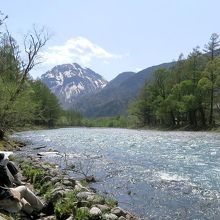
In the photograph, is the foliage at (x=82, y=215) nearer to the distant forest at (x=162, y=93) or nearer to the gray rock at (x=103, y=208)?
the gray rock at (x=103, y=208)

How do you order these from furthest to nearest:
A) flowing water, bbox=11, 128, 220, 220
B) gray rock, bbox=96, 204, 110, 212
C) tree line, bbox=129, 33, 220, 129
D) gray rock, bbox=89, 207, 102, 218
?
tree line, bbox=129, 33, 220, 129 → flowing water, bbox=11, 128, 220, 220 → gray rock, bbox=96, 204, 110, 212 → gray rock, bbox=89, 207, 102, 218

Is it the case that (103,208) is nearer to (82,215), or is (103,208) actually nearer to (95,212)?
(95,212)

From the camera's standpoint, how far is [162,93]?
349 feet

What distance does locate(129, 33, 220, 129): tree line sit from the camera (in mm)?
77625

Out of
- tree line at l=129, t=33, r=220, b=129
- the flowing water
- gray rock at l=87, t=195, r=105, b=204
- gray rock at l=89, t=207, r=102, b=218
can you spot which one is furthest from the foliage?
tree line at l=129, t=33, r=220, b=129

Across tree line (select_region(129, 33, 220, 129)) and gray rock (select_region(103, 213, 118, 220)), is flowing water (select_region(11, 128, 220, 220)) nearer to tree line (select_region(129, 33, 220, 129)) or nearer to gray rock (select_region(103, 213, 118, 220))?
gray rock (select_region(103, 213, 118, 220))

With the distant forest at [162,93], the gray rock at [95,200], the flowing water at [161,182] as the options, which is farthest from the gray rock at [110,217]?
the distant forest at [162,93]

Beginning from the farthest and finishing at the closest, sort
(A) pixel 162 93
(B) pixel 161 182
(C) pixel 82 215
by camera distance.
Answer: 1. (A) pixel 162 93
2. (B) pixel 161 182
3. (C) pixel 82 215

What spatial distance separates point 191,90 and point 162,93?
21287 mm

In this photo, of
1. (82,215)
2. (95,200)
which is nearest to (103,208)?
(95,200)

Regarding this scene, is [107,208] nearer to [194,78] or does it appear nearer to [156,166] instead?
[156,166]

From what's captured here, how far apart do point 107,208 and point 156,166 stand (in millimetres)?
13572

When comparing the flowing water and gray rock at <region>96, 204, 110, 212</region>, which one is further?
the flowing water

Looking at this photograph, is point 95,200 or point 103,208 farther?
point 95,200
